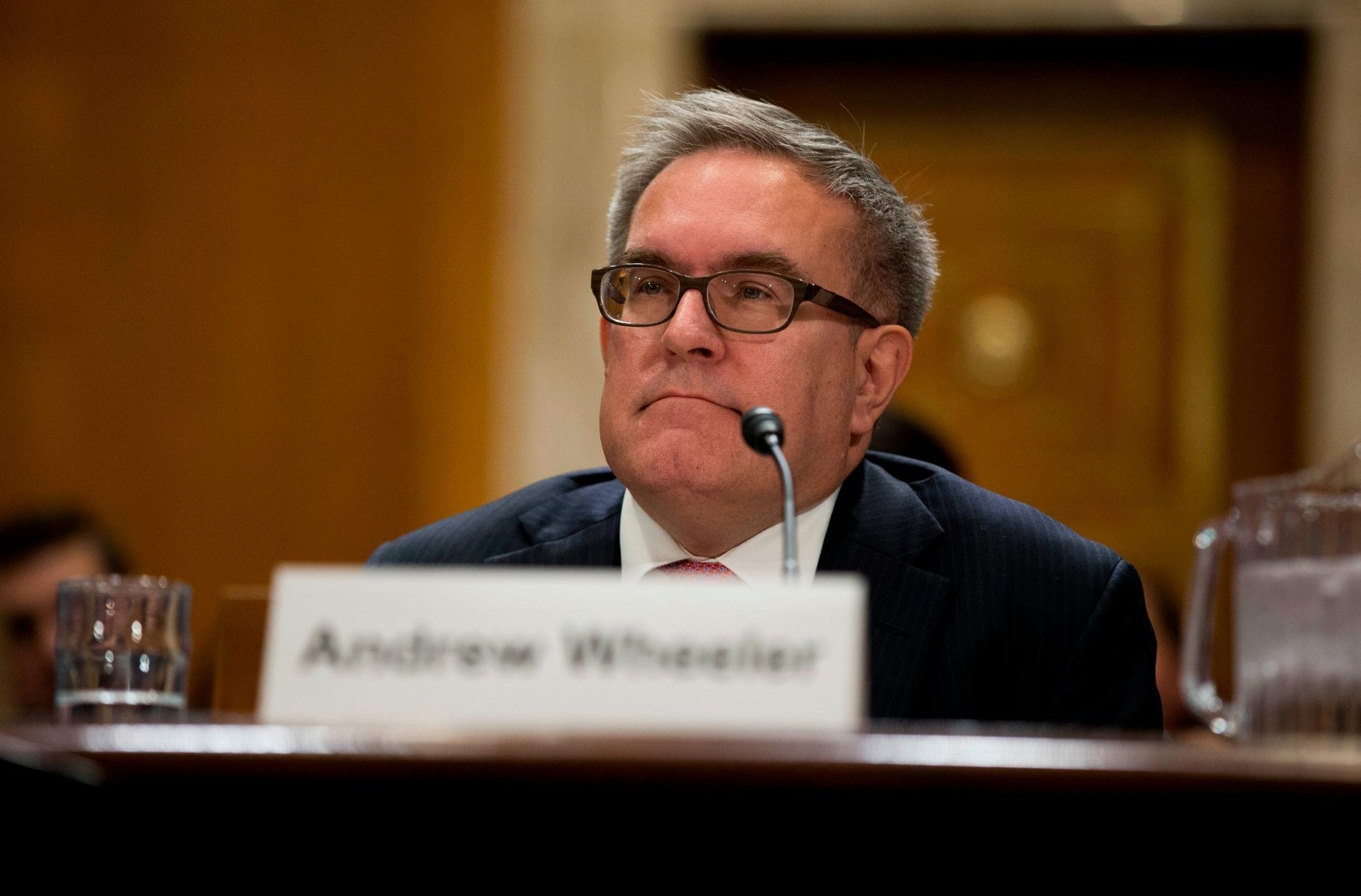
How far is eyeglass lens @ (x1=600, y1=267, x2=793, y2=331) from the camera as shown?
1.92m

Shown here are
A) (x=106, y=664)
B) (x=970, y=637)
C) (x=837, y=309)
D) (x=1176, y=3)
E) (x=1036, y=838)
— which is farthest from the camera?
(x=1176, y=3)

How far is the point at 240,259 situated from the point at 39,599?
1453 mm

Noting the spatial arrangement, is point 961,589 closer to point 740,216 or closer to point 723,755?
point 740,216

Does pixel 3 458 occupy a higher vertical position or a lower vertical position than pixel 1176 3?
lower

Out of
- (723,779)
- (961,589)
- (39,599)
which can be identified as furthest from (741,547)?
(39,599)

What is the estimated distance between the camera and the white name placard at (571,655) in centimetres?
98

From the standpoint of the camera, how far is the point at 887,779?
85 cm

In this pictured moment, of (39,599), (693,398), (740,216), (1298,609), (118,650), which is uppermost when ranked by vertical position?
(740,216)

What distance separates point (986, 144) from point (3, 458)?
2827 millimetres

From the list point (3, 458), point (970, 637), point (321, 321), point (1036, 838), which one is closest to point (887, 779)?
point (1036, 838)

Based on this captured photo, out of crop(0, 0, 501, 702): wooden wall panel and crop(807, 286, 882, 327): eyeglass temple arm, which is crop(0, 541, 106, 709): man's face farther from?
crop(807, 286, 882, 327): eyeglass temple arm

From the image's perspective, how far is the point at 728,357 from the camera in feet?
6.22

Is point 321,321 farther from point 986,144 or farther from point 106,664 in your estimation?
point 106,664

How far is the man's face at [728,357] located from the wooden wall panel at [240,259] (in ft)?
7.72
